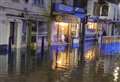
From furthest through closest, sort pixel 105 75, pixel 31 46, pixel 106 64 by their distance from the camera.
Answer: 1. pixel 31 46
2. pixel 106 64
3. pixel 105 75

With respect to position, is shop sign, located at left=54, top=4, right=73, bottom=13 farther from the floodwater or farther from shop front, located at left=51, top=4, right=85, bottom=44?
the floodwater

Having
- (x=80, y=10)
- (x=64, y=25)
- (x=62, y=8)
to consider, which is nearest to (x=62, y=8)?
(x=62, y=8)

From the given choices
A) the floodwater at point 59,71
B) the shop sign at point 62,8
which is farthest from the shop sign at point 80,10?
the floodwater at point 59,71

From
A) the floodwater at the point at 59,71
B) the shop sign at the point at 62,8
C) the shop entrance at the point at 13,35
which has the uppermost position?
the shop sign at the point at 62,8

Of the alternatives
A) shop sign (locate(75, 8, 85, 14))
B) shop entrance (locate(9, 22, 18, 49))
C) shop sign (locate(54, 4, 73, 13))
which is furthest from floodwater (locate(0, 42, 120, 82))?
shop sign (locate(75, 8, 85, 14))

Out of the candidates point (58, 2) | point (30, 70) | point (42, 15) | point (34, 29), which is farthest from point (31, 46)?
point (30, 70)

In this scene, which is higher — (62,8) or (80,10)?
(80,10)

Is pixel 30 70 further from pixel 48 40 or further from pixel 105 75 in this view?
pixel 48 40

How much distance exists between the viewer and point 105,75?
15773 mm

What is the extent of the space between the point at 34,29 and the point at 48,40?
2988 mm

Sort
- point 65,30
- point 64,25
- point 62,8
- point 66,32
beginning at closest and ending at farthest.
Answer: point 62,8 < point 64,25 < point 65,30 < point 66,32

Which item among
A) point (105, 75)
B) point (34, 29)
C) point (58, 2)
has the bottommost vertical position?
Result: point (105, 75)

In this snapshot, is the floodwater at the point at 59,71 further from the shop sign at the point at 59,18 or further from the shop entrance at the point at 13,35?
the shop sign at the point at 59,18

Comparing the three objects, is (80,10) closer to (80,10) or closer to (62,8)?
(80,10)
